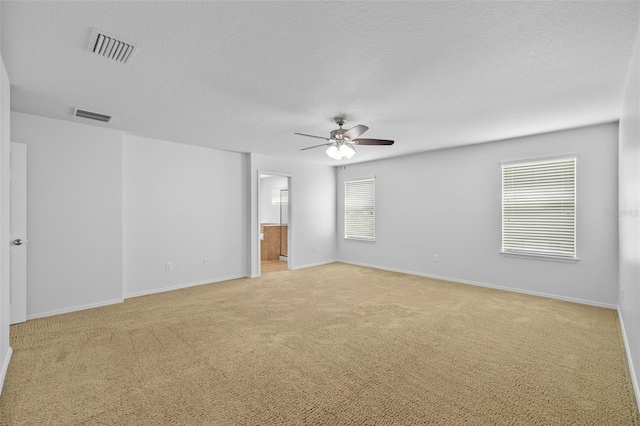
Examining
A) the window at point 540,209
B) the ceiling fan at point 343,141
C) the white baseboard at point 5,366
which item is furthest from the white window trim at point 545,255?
the white baseboard at point 5,366

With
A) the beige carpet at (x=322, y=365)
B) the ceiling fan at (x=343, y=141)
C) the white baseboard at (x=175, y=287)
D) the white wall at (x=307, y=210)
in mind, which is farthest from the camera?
the white wall at (x=307, y=210)

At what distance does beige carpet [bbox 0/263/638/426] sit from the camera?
6.53ft

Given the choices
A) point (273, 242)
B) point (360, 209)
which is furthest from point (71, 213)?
point (360, 209)

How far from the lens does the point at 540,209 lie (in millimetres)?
4691

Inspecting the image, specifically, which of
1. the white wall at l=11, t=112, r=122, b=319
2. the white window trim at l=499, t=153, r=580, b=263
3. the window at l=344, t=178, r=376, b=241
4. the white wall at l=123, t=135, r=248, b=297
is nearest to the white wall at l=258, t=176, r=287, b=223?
the window at l=344, t=178, r=376, b=241

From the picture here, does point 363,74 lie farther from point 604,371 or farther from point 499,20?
point 604,371

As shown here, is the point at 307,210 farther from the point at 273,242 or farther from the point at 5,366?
the point at 5,366

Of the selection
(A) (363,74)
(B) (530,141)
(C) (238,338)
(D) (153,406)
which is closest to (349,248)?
(B) (530,141)

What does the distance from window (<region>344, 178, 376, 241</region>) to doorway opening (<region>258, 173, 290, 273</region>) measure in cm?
150

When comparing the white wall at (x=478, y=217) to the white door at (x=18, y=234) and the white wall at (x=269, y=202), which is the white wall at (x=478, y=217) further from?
the white door at (x=18, y=234)

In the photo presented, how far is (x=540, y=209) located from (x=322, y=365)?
13.5ft

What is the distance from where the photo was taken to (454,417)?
193 centimetres

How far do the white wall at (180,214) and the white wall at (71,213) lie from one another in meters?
0.34

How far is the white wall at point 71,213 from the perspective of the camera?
3.78 m
